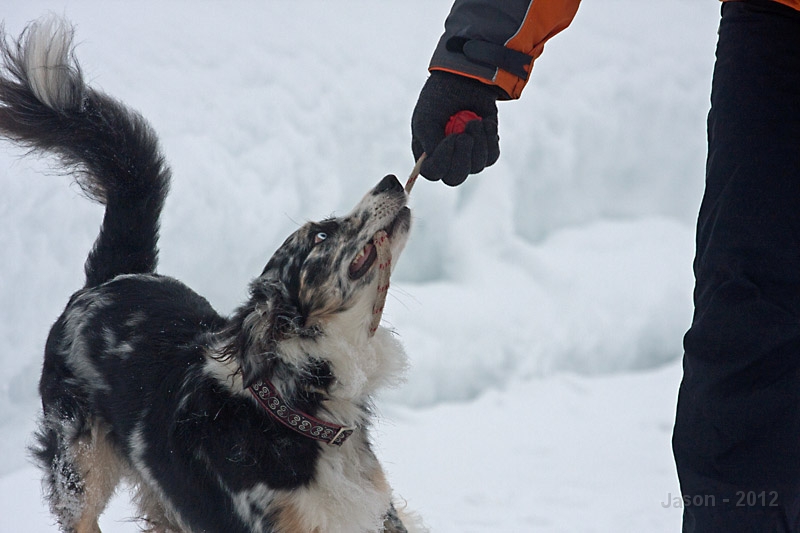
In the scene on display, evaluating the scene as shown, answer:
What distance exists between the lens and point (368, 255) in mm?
1939

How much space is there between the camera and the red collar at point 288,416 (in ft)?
6.03

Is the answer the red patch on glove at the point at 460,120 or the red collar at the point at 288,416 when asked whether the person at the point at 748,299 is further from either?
the red collar at the point at 288,416

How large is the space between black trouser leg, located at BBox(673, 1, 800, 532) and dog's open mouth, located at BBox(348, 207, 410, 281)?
0.79 metres

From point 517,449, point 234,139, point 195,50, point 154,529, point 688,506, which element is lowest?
point 154,529

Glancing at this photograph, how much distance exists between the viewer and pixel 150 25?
531cm

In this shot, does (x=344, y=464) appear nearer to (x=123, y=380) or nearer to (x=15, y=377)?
(x=123, y=380)

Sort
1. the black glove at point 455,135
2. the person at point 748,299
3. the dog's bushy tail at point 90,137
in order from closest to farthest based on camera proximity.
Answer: the person at point 748,299
the black glove at point 455,135
the dog's bushy tail at point 90,137

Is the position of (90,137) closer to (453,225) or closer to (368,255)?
(368,255)

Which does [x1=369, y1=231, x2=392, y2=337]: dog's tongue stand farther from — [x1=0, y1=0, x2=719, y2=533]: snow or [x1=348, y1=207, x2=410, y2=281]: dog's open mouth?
[x1=0, y1=0, x2=719, y2=533]: snow

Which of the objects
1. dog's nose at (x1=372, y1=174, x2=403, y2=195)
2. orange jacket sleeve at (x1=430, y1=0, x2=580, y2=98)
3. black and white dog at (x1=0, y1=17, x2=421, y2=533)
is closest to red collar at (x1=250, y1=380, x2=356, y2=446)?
black and white dog at (x1=0, y1=17, x2=421, y2=533)

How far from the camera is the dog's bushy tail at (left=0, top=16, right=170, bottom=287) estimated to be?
241 centimetres

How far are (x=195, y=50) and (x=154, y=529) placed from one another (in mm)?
3791

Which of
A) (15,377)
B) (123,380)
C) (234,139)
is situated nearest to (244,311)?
(123,380)

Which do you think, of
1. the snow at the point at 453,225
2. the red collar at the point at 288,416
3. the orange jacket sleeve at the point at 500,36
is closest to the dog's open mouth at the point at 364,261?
the red collar at the point at 288,416
